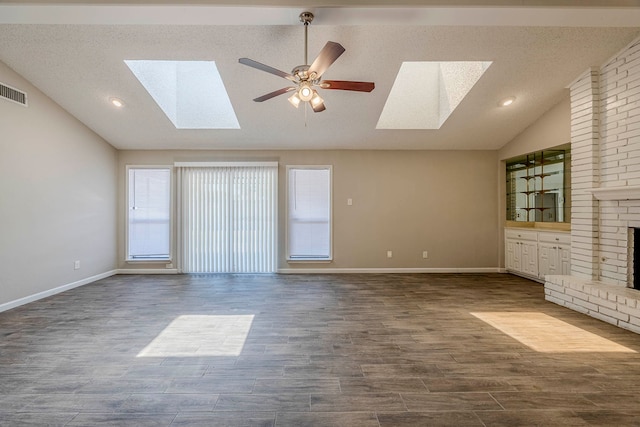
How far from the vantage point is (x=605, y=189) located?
3928 mm

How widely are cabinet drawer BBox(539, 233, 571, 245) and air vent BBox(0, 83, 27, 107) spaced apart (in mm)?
7878

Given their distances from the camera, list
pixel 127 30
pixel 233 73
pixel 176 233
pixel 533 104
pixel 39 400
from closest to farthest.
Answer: pixel 39 400 → pixel 127 30 → pixel 233 73 → pixel 533 104 → pixel 176 233

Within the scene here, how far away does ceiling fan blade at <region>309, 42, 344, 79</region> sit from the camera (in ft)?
8.07

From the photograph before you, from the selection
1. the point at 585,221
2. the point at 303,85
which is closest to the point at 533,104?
the point at 585,221

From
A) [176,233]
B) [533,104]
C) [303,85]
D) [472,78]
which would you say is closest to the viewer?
[303,85]

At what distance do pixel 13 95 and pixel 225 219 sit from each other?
3.42 meters

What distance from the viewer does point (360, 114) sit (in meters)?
5.12

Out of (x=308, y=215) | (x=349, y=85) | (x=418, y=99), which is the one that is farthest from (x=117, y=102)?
(x=418, y=99)

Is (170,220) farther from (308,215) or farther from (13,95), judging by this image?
(13,95)

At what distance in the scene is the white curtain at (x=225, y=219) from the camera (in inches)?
249

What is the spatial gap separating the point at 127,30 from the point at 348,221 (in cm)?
447

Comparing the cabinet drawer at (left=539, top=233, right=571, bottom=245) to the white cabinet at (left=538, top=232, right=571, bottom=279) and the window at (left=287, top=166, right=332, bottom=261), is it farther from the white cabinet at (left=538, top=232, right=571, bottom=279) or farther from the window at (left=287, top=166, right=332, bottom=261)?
the window at (left=287, top=166, right=332, bottom=261)

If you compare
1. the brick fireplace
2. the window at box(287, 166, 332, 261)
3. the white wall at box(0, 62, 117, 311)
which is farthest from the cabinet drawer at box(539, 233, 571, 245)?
the white wall at box(0, 62, 117, 311)

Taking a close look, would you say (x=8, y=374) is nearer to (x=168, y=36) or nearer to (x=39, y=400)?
(x=39, y=400)
